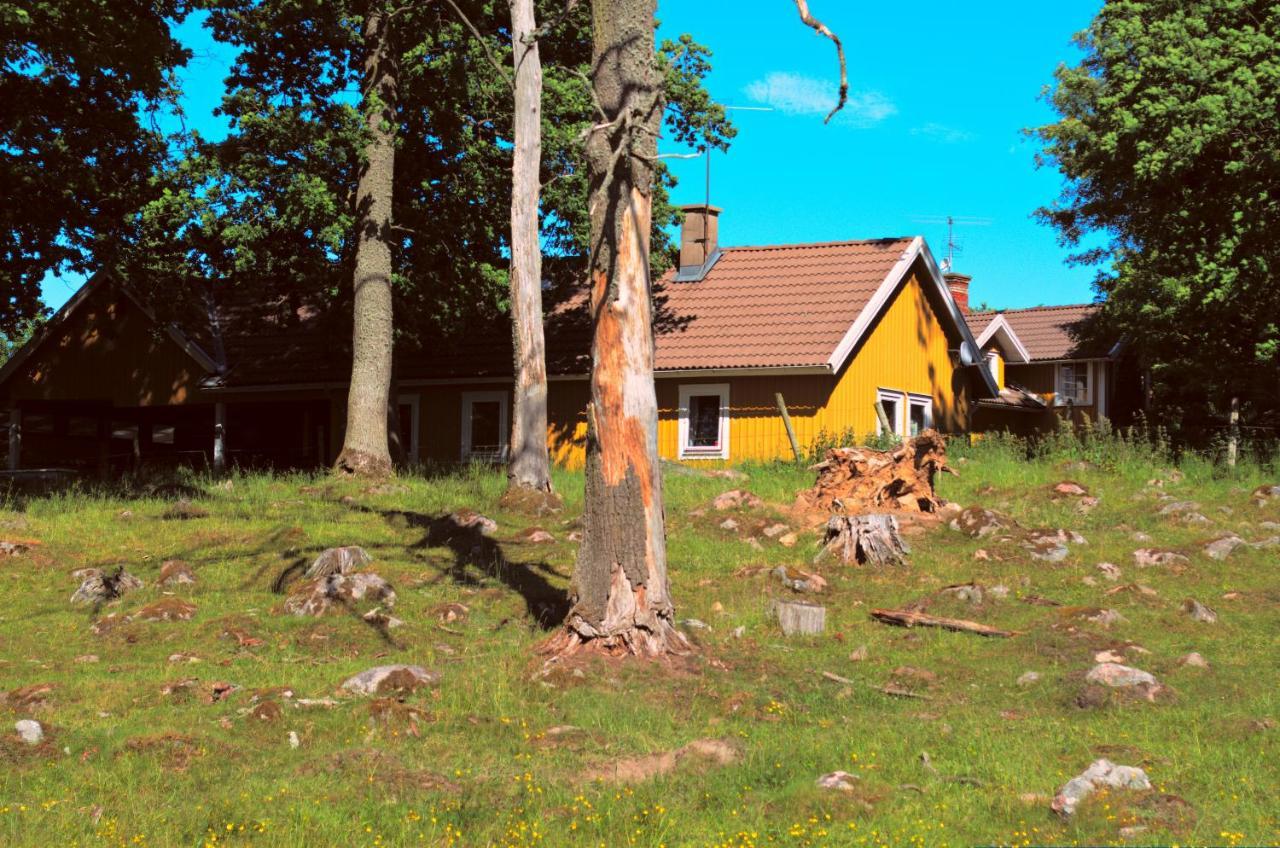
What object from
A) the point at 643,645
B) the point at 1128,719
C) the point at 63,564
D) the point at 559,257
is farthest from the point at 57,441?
the point at 1128,719

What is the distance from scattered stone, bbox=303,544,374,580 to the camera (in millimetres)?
14055

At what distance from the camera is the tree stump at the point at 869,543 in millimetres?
15195

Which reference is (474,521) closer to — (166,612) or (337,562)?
(337,562)

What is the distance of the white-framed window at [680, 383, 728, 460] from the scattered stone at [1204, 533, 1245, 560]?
44.0ft

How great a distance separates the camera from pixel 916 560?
15.5m

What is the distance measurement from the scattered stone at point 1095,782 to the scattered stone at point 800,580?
6.72 meters

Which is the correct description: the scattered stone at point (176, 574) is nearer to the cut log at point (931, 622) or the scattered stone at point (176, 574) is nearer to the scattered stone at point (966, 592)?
the cut log at point (931, 622)

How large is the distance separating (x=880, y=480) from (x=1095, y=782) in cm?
1115

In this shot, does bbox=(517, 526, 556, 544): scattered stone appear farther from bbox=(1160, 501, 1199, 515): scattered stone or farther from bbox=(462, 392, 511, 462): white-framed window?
bbox=(462, 392, 511, 462): white-framed window

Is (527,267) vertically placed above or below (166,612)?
above

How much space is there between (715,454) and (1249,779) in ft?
68.5

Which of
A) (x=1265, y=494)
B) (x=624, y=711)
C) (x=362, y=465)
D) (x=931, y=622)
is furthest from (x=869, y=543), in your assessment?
(x=362, y=465)

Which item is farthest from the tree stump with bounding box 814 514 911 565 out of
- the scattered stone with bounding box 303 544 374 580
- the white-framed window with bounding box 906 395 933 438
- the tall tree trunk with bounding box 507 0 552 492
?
the white-framed window with bounding box 906 395 933 438

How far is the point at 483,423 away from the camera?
103 ft
